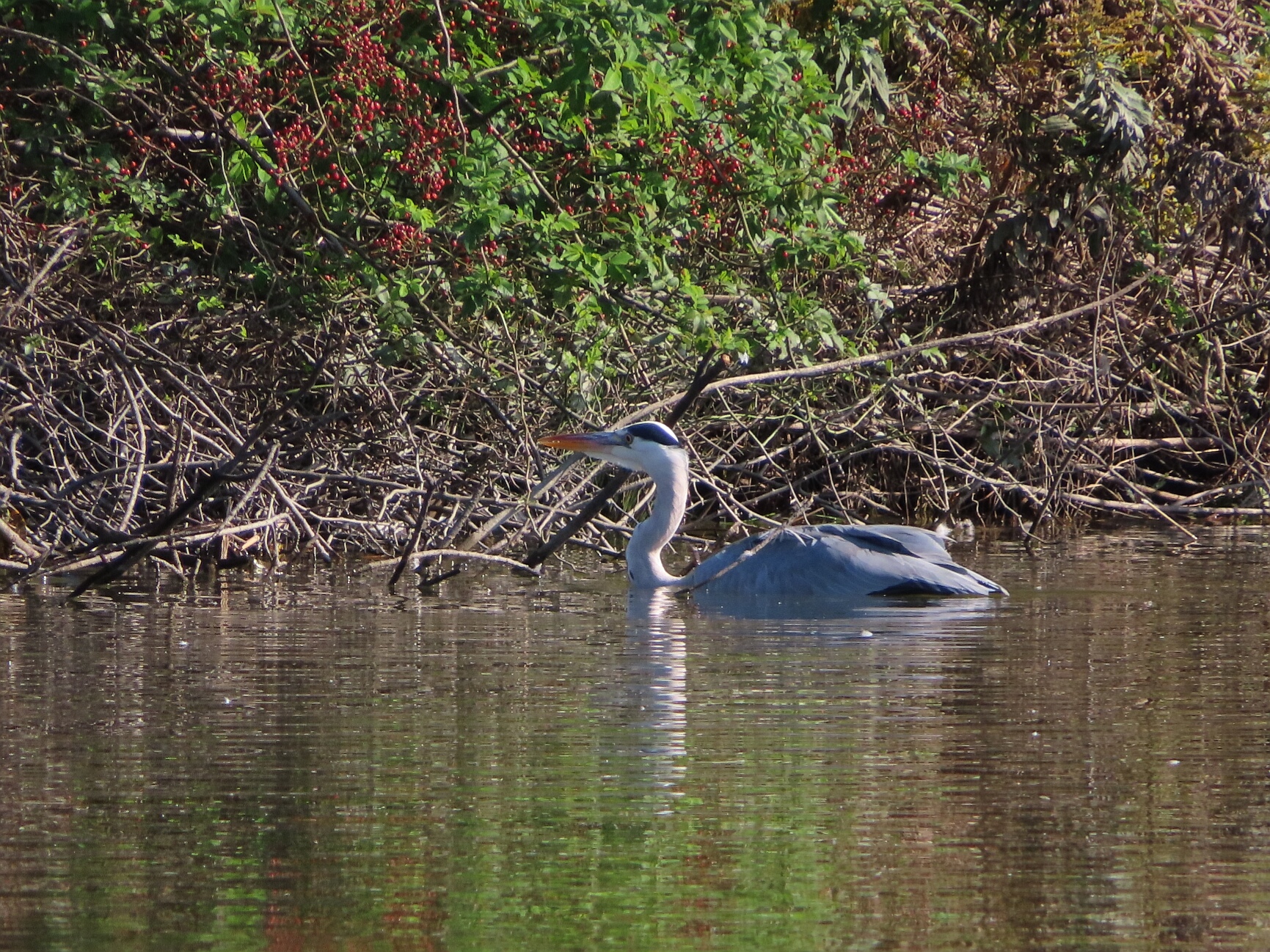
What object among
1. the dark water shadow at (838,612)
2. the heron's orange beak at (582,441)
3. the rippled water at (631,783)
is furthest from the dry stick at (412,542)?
the dark water shadow at (838,612)

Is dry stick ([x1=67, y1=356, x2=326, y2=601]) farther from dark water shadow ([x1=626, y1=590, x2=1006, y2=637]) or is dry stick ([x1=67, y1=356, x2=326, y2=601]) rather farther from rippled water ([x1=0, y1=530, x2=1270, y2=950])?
dark water shadow ([x1=626, y1=590, x2=1006, y2=637])

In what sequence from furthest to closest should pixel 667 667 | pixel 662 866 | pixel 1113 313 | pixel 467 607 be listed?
pixel 1113 313 → pixel 467 607 → pixel 667 667 → pixel 662 866

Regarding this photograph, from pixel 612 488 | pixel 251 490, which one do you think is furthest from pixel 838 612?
pixel 251 490

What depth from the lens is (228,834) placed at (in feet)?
16.6

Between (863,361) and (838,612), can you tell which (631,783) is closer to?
(838,612)

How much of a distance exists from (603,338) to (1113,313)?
5374 millimetres

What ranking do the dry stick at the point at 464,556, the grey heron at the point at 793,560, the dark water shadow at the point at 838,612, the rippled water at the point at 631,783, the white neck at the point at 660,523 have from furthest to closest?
1. the white neck at the point at 660,523
2. the dry stick at the point at 464,556
3. the grey heron at the point at 793,560
4. the dark water shadow at the point at 838,612
5. the rippled water at the point at 631,783

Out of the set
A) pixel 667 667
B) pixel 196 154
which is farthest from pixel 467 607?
pixel 196 154

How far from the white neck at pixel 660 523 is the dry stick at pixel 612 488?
0.26 meters

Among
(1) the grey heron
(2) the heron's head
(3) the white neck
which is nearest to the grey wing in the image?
(1) the grey heron

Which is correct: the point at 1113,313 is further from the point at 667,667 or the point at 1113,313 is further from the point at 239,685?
the point at 239,685

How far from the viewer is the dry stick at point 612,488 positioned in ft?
36.8

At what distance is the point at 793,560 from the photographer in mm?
10820

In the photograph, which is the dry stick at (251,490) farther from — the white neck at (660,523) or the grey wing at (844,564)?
the grey wing at (844,564)
